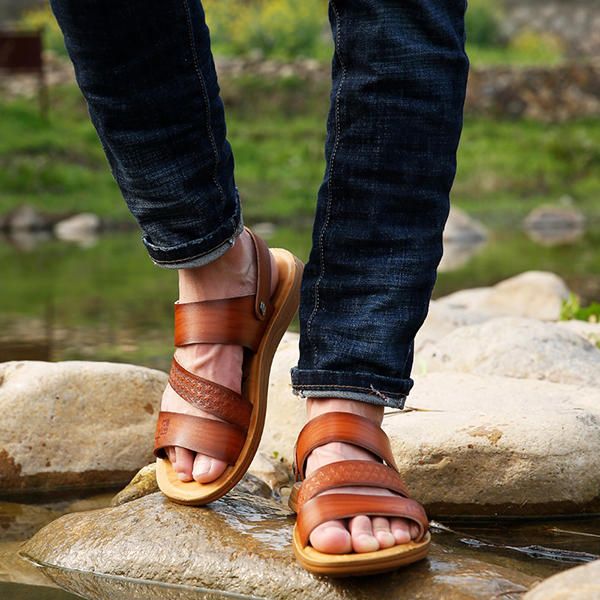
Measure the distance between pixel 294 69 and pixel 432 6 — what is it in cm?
1500

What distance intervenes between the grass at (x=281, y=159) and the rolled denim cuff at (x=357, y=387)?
32.6ft

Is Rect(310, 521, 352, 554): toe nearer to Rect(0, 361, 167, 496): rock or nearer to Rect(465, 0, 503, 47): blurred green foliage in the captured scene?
Rect(0, 361, 167, 496): rock

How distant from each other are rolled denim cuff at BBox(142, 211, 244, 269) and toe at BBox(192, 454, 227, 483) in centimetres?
34

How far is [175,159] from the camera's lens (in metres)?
1.69

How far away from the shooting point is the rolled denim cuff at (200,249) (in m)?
1.77

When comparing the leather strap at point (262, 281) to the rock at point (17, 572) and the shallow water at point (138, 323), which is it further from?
the rock at point (17, 572)

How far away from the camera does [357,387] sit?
176 cm

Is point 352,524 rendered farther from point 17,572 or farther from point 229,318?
point 17,572

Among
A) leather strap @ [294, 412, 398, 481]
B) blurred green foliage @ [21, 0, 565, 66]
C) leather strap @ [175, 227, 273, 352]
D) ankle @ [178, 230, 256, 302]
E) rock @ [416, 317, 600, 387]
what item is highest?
blurred green foliage @ [21, 0, 565, 66]

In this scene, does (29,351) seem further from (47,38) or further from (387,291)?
(47,38)

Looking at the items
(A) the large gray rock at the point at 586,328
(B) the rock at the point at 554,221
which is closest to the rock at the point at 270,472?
(A) the large gray rock at the point at 586,328

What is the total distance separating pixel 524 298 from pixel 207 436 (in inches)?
143

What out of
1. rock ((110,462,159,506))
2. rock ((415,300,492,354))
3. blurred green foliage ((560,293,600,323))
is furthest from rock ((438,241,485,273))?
rock ((110,462,159,506))

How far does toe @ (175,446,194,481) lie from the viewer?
1.92 m
